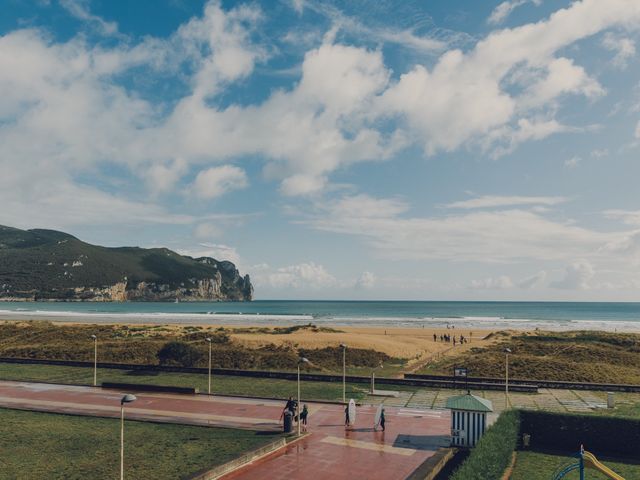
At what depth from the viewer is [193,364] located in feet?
126

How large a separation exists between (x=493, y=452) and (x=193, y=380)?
80.7 ft

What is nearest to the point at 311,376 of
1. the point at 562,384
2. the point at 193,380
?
the point at 193,380

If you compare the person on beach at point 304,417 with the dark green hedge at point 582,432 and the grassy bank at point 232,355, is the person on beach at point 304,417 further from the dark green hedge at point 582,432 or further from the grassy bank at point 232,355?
the grassy bank at point 232,355

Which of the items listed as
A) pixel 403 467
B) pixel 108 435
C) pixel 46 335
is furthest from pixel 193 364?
pixel 46 335

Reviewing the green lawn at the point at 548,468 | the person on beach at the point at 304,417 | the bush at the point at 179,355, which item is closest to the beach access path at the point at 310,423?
the person on beach at the point at 304,417

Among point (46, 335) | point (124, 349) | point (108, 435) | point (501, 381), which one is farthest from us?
point (46, 335)

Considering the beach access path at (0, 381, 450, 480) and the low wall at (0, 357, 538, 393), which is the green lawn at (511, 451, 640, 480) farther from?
the low wall at (0, 357, 538, 393)

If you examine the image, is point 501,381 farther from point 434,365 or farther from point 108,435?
point 108,435

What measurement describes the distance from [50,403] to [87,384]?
5.84 m

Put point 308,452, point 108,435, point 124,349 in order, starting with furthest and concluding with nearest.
→ point 124,349
point 108,435
point 308,452

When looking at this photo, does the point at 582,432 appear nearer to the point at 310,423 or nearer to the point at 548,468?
the point at 548,468

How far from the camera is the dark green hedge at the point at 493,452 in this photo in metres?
11.7

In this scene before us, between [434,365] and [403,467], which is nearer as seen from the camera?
[403,467]

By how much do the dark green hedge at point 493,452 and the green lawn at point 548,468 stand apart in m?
0.95
